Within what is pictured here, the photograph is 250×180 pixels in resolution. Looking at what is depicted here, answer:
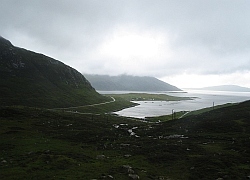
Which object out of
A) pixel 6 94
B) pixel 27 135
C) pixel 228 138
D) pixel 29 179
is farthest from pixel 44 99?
pixel 29 179

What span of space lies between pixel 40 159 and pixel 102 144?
812 inches

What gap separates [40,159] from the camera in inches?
1526

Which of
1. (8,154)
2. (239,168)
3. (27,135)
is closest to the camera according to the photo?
(239,168)

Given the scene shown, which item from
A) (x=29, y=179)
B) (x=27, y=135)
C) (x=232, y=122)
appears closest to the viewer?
(x=29, y=179)

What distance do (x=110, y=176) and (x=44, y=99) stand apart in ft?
551

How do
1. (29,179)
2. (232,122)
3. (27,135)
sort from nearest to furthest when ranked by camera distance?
(29,179), (27,135), (232,122)

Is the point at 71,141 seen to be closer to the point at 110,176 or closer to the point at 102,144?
the point at 102,144

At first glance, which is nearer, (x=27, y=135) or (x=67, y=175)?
(x=67, y=175)

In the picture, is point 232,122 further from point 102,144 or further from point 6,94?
point 6,94

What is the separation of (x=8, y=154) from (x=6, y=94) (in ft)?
507

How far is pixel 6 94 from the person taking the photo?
180 meters

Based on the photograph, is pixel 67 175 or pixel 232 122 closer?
pixel 67 175

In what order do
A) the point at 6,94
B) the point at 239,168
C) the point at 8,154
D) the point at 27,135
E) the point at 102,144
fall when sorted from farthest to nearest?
the point at 6,94 → the point at 27,135 → the point at 102,144 → the point at 8,154 → the point at 239,168

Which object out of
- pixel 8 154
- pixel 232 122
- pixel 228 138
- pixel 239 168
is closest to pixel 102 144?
pixel 8 154
